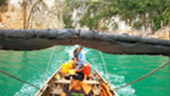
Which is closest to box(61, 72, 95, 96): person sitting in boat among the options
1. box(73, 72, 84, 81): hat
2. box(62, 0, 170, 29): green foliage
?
box(73, 72, 84, 81): hat

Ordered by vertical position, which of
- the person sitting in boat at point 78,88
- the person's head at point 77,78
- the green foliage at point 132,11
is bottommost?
the person sitting in boat at point 78,88

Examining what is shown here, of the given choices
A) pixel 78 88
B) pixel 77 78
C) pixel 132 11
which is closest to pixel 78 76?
pixel 77 78

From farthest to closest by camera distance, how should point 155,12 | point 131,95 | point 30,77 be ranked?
point 155,12
point 30,77
point 131,95

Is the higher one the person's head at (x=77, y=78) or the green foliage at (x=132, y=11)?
the green foliage at (x=132, y=11)

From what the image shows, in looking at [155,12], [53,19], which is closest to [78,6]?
[53,19]

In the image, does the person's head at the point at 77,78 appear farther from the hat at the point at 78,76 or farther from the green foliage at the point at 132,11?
the green foliage at the point at 132,11

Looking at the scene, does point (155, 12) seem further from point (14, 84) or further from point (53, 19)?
point (14, 84)

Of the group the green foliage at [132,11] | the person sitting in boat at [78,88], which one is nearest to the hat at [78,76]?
the person sitting in boat at [78,88]

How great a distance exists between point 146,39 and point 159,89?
18.6 ft

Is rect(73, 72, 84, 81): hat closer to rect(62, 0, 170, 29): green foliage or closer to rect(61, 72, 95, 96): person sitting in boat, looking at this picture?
rect(61, 72, 95, 96): person sitting in boat

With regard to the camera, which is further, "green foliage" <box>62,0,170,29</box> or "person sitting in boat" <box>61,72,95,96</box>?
"green foliage" <box>62,0,170,29</box>

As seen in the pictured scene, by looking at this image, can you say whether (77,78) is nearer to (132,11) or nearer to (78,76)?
(78,76)

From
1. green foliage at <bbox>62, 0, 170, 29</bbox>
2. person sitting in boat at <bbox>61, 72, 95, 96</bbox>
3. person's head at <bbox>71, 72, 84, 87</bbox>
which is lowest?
person sitting in boat at <bbox>61, 72, 95, 96</bbox>

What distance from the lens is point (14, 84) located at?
6.15m
